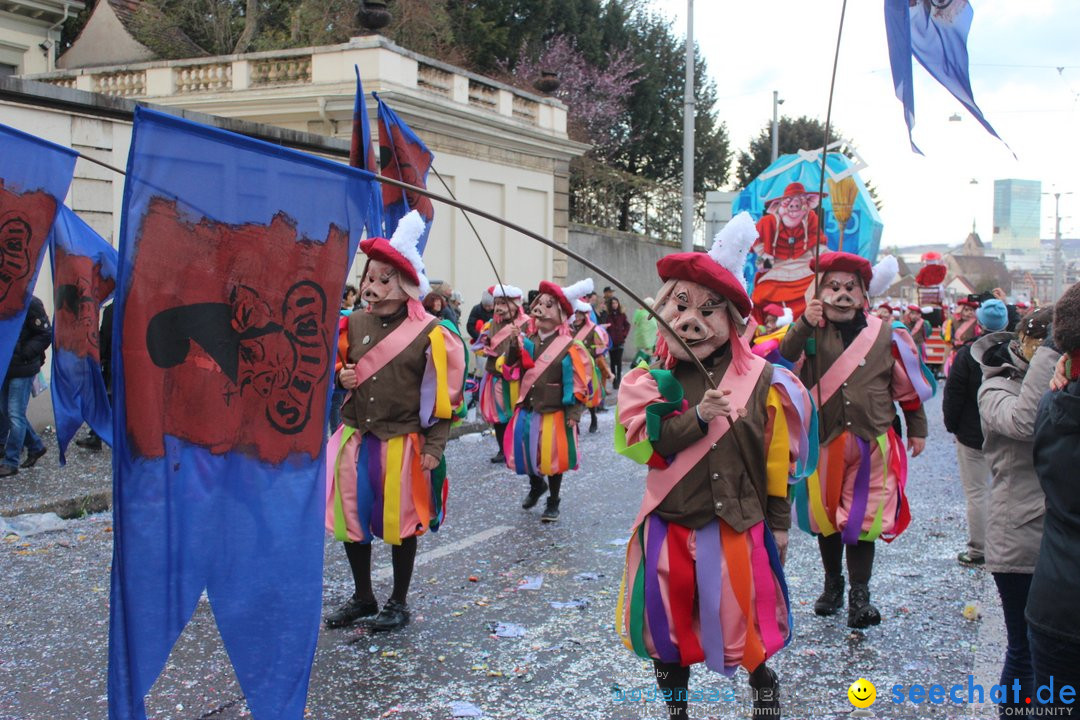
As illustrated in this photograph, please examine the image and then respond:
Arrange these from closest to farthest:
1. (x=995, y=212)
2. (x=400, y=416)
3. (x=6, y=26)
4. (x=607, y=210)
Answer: (x=400, y=416) < (x=6, y=26) < (x=607, y=210) < (x=995, y=212)

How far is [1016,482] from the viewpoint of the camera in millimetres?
3689

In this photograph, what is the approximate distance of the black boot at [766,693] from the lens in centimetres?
371

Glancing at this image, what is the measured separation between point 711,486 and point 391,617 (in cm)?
218

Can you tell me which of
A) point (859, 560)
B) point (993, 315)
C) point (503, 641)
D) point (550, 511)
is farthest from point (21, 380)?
point (993, 315)

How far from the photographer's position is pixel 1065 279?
44.1m

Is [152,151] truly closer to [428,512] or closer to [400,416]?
[400,416]

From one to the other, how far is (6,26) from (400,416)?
18457 millimetres

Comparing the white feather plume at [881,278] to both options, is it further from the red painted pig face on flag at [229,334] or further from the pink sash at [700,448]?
the red painted pig face on flag at [229,334]

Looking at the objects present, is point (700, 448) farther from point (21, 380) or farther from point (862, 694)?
point (21, 380)

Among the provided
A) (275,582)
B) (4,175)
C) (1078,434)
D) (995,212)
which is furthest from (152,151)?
(995,212)

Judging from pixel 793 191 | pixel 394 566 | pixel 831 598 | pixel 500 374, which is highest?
pixel 793 191

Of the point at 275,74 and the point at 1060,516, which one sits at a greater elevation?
the point at 275,74

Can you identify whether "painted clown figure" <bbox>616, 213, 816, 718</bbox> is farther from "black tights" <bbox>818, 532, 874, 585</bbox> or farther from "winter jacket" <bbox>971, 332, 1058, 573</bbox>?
"black tights" <bbox>818, 532, 874, 585</bbox>

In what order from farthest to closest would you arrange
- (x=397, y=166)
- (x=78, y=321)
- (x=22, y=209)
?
(x=397, y=166) → (x=78, y=321) → (x=22, y=209)
